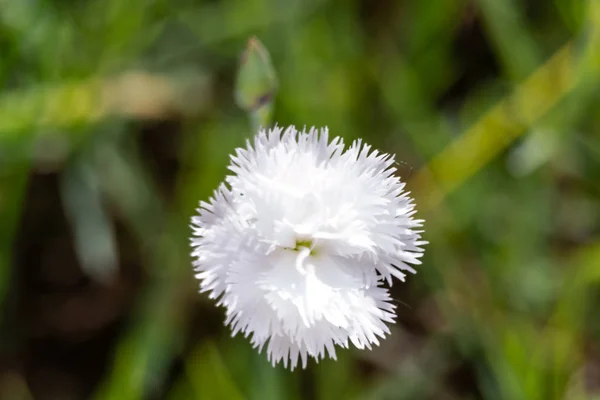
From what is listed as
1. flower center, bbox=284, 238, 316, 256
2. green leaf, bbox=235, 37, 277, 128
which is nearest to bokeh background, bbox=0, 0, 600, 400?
green leaf, bbox=235, 37, 277, 128

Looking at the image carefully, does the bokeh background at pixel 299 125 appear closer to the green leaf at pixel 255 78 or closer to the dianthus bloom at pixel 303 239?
the green leaf at pixel 255 78

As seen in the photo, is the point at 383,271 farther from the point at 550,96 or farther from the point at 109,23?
the point at 109,23

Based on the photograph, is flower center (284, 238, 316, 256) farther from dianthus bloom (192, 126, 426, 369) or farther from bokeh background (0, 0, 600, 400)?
bokeh background (0, 0, 600, 400)

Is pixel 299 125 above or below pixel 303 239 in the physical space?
above

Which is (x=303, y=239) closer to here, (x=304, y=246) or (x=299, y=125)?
(x=304, y=246)

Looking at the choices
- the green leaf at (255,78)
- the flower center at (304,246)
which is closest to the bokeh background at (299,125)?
the green leaf at (255,78)

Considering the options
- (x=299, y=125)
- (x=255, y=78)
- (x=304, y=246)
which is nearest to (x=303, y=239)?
(x=304, y=246)
